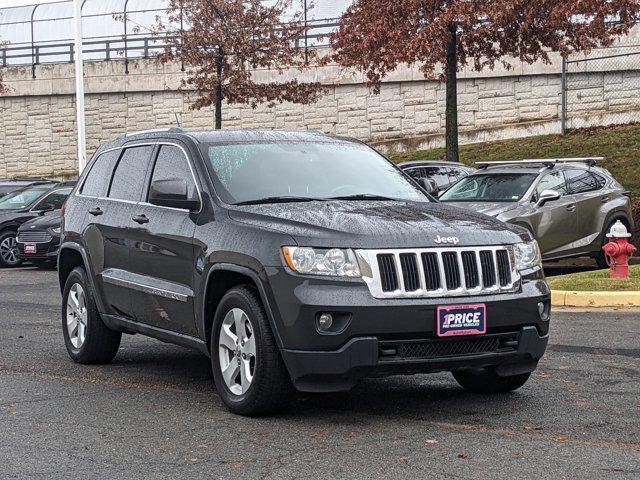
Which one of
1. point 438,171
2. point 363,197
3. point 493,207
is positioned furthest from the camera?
point 438,171

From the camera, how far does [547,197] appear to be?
53.4 feet

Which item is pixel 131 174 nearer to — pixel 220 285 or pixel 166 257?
pixel 166 257

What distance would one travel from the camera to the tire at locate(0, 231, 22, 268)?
2327 centimetres

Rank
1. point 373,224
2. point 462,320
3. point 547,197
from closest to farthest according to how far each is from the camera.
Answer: point 462,320 < point 373,224 < point 547,197

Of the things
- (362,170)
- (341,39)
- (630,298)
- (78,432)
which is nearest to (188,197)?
(362,170)

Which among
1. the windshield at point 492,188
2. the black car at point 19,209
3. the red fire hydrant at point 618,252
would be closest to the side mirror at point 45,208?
the black car at point 19,209

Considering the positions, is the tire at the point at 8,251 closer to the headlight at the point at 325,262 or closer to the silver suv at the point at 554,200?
the silver suv at the point at 554,200

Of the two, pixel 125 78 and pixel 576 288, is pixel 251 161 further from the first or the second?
pixel 125 78

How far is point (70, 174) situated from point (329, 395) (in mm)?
33510

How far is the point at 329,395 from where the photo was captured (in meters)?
8.02

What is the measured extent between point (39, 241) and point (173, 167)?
552 inches

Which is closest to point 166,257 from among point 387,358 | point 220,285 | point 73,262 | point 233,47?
point 220,285

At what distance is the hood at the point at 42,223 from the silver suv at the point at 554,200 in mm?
8081

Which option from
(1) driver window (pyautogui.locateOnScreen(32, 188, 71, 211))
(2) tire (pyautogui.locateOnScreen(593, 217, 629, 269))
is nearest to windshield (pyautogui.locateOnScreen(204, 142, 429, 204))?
(2) tire (pyautogui.locateOnScreen(593, 217, 629, 269))
